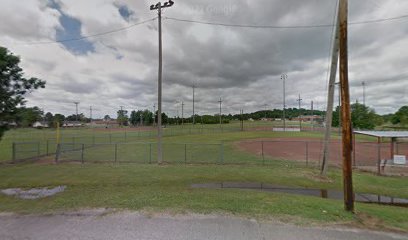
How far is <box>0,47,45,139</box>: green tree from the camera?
30.3 ft

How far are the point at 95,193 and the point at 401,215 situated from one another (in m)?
9.05

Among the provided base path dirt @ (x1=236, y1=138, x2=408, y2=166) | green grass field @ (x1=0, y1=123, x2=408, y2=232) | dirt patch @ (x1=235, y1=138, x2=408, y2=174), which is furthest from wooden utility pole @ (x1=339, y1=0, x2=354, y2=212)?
base path dirt @ (x1=236, y1=138, x2=408, y2=166)

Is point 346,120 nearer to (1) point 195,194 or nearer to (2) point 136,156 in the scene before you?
(1) point 195,194

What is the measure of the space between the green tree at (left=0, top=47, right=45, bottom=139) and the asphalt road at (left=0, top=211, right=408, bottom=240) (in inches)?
247

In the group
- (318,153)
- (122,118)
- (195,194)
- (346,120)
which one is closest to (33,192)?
(195,194)

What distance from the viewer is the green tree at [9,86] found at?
30.3ft

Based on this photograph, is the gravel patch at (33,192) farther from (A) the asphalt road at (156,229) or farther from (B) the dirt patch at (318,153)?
(B) the dirt patch at (318,153)

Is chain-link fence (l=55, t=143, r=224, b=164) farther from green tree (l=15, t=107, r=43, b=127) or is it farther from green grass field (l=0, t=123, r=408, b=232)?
green tree (l=15, t=107, r=43, b=127)

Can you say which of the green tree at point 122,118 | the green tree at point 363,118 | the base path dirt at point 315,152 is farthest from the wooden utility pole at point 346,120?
the green tree at point 122,118

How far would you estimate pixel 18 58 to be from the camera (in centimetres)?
970

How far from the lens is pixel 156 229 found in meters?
4.68

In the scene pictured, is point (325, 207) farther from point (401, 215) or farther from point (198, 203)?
point (198, 203)

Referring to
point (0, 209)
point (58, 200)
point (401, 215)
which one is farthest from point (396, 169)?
point (0, 209)

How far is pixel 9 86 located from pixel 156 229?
988 centimetres
